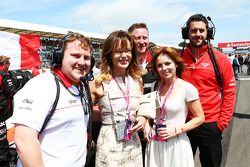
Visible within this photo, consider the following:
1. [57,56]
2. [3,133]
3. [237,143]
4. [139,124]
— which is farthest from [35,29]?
[57,56]

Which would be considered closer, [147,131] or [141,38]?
[147,131]

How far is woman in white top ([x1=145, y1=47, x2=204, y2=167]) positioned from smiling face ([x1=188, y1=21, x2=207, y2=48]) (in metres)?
0.46

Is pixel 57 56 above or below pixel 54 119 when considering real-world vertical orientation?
above

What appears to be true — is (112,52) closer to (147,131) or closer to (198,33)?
(147,131)

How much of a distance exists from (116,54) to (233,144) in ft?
14.1

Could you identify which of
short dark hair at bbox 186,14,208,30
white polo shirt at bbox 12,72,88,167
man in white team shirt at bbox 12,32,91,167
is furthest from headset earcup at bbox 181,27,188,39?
white polo shirt at bbox 12,72,88,167

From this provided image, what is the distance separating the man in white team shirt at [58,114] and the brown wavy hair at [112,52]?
0.63 meters

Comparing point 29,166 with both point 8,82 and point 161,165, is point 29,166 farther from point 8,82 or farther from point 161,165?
point 8,82

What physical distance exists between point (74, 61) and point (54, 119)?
36 centimetres

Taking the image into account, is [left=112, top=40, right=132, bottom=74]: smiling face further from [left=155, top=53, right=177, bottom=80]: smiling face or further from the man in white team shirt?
the man in white team shirt

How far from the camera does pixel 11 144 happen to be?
4219 mm

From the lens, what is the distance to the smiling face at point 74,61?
1669 mm

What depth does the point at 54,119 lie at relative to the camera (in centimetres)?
155

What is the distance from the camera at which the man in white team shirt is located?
1.44 m
